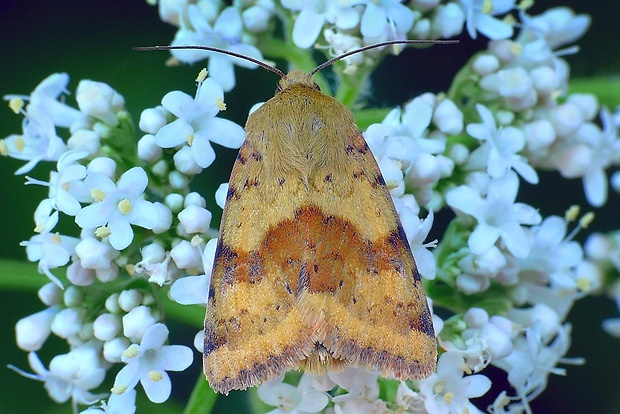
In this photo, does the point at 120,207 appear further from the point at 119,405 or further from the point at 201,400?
the point at 201,400

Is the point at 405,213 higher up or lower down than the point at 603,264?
higher up

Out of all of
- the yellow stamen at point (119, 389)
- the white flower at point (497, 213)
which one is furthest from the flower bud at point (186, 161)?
the white flower at point (497, 213)

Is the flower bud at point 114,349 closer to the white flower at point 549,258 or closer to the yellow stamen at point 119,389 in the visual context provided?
the yellow stamen at point 119,389

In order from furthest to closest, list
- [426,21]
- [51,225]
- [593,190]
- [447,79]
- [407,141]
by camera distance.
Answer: [447,79] → [593,190] → [426,21] → [407,141] → [51,225]

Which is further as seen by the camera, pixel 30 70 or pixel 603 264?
pixel 603 264

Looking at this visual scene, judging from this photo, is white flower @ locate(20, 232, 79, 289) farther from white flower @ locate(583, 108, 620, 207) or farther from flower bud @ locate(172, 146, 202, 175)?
white flower @ locate(583, 108, 620, 207)

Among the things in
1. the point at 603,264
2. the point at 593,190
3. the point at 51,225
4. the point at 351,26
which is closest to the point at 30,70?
the point at 51,225

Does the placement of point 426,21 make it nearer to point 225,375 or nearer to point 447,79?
point 447,79
